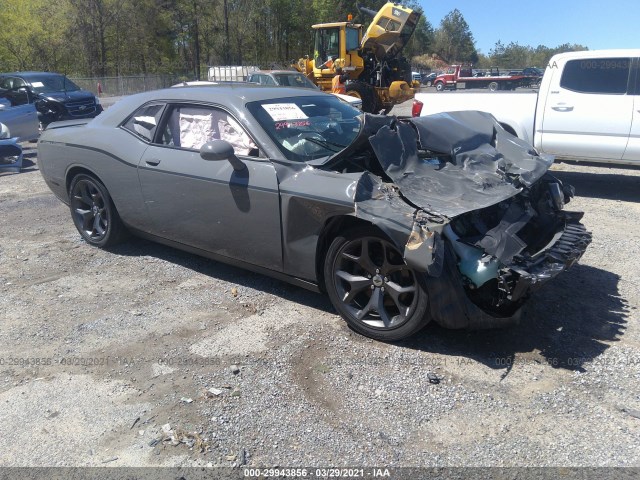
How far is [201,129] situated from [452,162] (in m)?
2.10

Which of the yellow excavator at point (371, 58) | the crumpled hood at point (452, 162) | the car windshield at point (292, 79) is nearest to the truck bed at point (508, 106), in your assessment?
the crumpled hood at point (452, 162)

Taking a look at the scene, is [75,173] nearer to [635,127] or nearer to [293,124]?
[293,124]

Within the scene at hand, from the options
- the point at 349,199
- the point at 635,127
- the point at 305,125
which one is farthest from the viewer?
the point at 635,127

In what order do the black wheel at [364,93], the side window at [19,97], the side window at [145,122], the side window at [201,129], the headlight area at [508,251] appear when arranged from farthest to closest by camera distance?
the black wheel at [364,93] < the side window at [19,97] < the side window at [145,122] < the side window at [201,129] < the headlight area at [508,251]

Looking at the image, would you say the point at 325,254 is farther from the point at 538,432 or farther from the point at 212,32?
the point at 212,32

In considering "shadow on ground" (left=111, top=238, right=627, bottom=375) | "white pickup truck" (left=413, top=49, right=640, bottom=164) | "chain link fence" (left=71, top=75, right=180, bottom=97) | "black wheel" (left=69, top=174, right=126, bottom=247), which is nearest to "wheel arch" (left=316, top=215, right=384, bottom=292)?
"shadow on ground" (left=111, top=238, right=627, bottom=375)

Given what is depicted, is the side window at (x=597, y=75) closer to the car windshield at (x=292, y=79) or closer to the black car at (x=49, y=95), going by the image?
the car windshield at (x=292, y=79)

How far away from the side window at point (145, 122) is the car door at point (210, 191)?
109 mm

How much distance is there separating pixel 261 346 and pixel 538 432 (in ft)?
5.85

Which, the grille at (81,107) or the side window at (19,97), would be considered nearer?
the side window at (19,97)

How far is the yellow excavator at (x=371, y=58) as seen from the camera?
16.5m

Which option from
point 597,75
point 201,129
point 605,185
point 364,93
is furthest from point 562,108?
point 364,93

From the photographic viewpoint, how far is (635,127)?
7234mm

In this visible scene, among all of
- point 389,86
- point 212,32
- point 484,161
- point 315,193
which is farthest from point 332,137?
point 212,32
